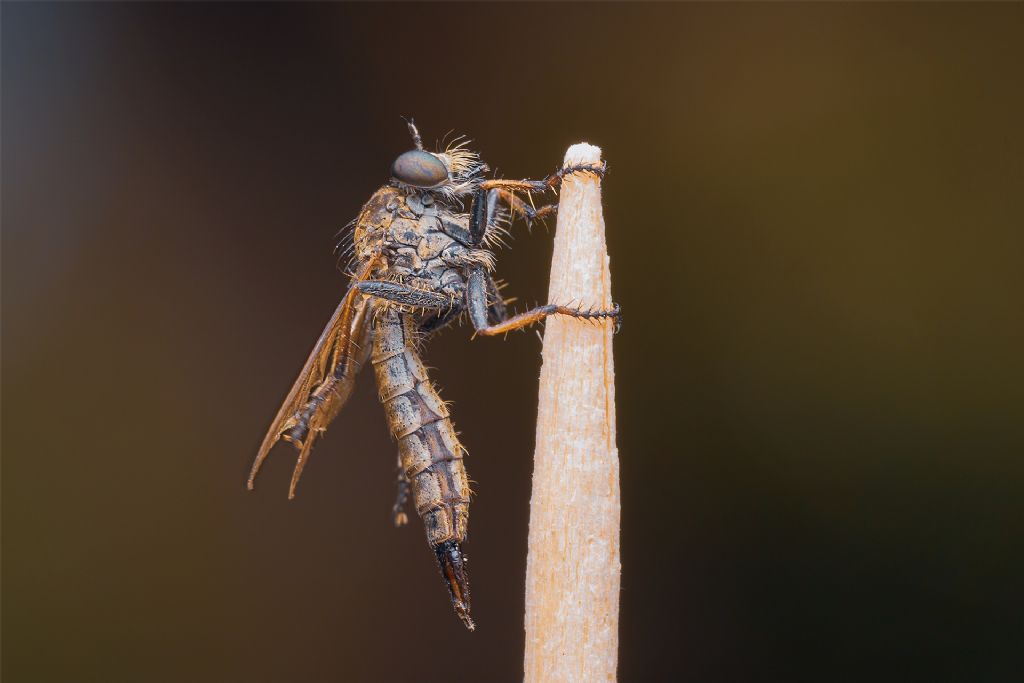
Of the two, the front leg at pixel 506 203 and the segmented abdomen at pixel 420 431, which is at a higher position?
the front leg at pixel 506 203

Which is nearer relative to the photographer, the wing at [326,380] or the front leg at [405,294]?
the wing at [326,380]

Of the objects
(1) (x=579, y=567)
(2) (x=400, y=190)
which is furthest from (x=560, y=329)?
(2) (x=400, y=190)

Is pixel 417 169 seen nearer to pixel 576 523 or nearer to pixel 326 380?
pixel 326 380

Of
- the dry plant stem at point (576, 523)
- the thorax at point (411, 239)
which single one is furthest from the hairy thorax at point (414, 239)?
the dry plant stem at point (576, 523)

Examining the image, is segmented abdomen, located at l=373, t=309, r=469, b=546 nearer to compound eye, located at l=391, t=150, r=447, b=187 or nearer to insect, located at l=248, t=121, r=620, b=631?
insect, located at l=248, t=121, r=620, b=631

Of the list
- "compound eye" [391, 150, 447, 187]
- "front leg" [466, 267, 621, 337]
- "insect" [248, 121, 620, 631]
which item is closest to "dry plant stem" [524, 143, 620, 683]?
"front leg" [466, 267, 621, 337]

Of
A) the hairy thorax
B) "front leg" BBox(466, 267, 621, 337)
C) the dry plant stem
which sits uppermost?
the hairy thorax

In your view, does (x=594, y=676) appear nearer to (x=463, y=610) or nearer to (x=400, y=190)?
(x=463, y=610)

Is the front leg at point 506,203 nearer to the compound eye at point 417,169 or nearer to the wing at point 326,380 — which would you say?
the compound eye at point 417,169
